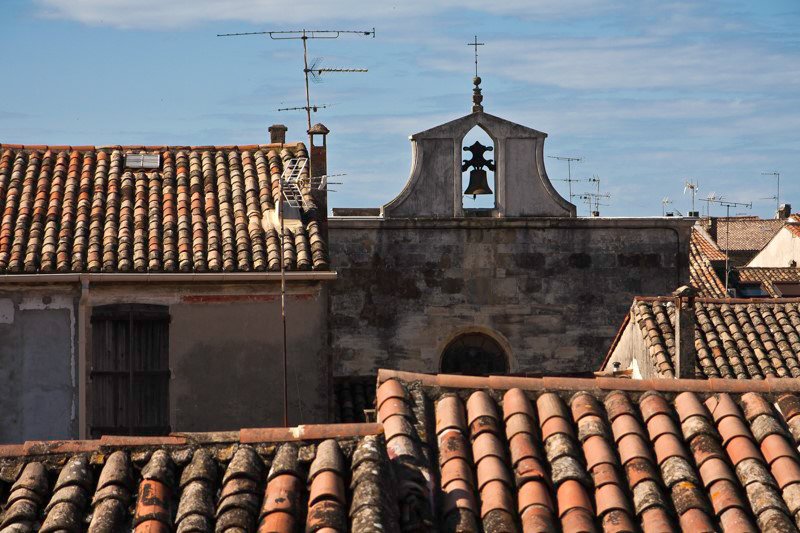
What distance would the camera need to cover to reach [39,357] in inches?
683

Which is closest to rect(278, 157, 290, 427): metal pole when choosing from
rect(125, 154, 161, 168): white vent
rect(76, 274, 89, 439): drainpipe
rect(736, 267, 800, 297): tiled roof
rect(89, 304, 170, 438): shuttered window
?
rect(89, 304, 170, 438): shuttered window

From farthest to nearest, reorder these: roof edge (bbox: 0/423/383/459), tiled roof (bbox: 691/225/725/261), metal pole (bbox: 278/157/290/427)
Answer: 1. tiled roof (bbox: 691/225/725/261)
2. metal pole (bbox: 278/157/290/427)
3. roof edge (bbox: 0/423/383/459)

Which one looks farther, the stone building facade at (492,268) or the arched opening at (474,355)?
the arched opening at (474,355)

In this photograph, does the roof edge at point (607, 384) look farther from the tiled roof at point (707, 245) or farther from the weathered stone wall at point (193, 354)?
the tiled roof at point (707, 245)

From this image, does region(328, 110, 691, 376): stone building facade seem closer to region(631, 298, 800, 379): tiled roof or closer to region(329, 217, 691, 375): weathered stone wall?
region(329, 217, 691, 375): weathered stone wall

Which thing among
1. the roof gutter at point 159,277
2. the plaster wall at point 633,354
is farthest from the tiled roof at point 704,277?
the roof gutter at point 159,277

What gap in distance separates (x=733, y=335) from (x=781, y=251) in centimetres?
3265

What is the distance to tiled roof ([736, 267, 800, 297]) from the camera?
4108cm

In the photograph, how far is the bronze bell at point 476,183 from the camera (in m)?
26.1

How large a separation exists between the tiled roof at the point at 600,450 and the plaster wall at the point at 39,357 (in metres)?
8.99

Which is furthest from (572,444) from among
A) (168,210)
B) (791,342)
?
(791,342)

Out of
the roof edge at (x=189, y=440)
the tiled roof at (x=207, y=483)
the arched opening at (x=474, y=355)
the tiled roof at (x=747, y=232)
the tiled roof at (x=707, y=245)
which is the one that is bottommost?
the tiled roof at (x=207, y=483)

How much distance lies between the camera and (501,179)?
26062 millimetres

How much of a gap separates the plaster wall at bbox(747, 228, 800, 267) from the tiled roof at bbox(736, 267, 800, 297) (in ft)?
18.2
